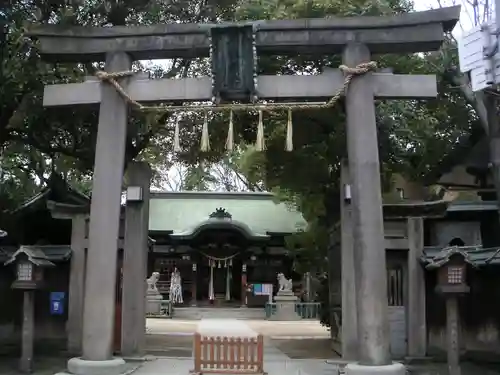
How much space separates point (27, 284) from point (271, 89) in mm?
6272

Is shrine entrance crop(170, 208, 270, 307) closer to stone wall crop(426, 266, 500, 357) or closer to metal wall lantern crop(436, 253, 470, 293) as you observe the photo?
stone wall crop(426, 266, 500, 357)

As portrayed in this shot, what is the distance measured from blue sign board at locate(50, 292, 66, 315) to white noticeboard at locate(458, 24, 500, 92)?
10448 millimetres

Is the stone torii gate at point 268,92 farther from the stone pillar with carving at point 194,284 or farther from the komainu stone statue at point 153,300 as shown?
the stone pillar with carving at point 194,284

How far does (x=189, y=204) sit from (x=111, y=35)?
26.1 m

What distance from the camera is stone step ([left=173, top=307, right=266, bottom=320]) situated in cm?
3031

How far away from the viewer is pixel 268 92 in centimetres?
1077

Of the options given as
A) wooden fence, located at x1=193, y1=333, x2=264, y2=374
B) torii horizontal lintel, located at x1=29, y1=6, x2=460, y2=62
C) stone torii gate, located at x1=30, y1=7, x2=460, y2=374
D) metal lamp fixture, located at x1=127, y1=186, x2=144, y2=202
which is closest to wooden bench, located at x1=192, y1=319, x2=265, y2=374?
wooden fence, located at x1=193, y1=333, x2=264, y2=374

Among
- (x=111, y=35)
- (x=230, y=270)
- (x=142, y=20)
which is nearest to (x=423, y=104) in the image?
(x=142, y=20)

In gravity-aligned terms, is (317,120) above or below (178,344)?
above

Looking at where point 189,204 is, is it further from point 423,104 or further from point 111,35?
point 111,35

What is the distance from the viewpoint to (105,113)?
36.0ft

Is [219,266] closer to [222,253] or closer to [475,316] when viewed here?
[222,253]

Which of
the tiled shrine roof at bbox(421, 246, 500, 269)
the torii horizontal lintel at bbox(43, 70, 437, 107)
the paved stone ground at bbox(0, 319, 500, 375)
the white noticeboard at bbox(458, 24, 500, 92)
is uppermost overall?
the torii horizontal lintel at bbox(43, 70, 437, 107)

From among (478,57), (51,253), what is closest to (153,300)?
(51,253)
